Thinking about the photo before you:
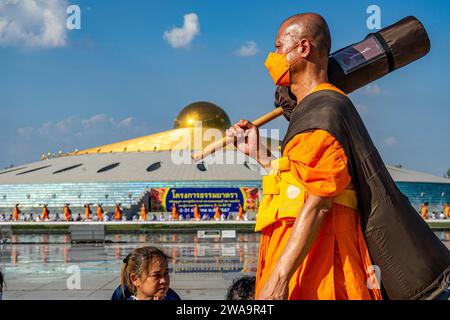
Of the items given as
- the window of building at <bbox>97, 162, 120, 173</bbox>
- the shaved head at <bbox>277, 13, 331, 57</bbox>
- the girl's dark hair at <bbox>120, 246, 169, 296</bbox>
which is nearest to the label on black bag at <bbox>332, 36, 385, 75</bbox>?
the shaved head at <bbox>277, 13, 331, 57</bbox>

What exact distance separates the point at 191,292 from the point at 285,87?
185 inches

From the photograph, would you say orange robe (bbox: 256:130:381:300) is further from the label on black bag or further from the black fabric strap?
the black fabric strap

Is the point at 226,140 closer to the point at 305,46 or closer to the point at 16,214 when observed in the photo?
the point at 305,46

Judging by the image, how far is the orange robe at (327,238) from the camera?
6.56 ft

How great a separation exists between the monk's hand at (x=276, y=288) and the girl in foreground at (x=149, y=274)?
3.79ft

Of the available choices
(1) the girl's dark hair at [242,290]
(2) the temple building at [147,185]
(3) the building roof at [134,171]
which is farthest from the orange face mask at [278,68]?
(3) the building roof at [134,171]

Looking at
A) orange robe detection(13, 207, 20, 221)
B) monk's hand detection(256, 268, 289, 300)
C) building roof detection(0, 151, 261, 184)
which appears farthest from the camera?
building roof detection(0, 151, 261, 184)

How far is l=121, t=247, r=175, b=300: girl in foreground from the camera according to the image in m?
3.00

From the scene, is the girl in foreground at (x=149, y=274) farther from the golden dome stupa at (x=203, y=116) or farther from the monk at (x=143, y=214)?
the golden dome stupa at (x=203, y=116)

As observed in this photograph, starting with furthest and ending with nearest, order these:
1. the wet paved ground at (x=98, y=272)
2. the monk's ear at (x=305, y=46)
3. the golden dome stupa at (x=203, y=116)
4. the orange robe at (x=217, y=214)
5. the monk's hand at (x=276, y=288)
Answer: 1. the golden dome stupa at (x=203, y=116)
2. the orange robe at (x=217, y=214)
3. the wet paved ground at (x=98, y=272)
4. the monk's ear at (x=305, y=46)
5. the monk's hand at (x=276, y=288)

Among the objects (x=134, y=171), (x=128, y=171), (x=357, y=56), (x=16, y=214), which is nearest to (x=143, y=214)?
(x=134, y=171)

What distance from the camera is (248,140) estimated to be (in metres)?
2.74
